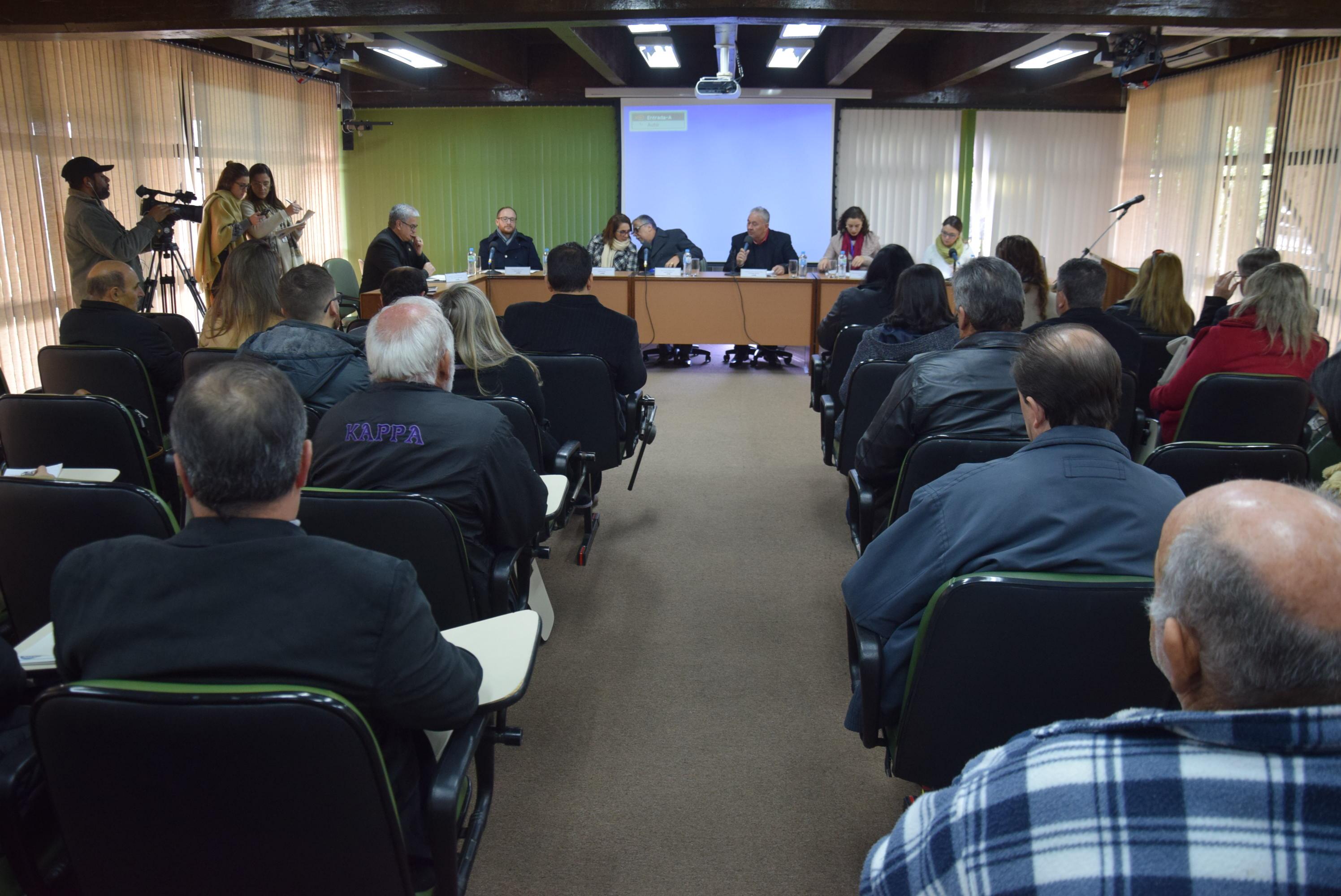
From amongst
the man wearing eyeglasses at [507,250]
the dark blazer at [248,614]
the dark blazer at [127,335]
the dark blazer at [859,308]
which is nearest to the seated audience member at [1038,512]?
the dark blazer at [248,614]

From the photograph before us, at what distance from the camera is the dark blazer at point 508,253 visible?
26.7 feet

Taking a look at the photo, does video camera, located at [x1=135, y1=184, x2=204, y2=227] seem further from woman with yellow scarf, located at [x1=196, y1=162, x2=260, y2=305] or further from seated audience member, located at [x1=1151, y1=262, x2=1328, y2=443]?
seated audience member, located at [x1=1151, y1=262, x2=1328, y2=443]

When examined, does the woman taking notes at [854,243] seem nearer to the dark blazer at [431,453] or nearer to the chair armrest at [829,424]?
the chair armrest at [829,424]

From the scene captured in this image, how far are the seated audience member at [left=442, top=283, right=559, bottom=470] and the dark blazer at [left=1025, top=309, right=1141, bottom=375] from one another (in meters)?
1.91

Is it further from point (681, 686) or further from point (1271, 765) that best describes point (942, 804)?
point (681, 686)

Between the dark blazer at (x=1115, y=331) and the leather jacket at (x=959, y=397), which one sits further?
the dark blazer at (x=1115, y=331)

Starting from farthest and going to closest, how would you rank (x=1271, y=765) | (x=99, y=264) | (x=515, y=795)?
(x=99, y=264)
(x=515, y=795)
(x=1271, y=765)

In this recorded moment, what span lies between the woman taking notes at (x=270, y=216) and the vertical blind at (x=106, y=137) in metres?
0.82

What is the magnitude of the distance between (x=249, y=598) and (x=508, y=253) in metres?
7.32

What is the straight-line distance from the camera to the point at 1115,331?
3572mm

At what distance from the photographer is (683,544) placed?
3.87 metres

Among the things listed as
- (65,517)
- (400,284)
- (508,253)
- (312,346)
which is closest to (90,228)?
(400,284)

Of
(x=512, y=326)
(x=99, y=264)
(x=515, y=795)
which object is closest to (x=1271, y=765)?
(x=515, y=795)

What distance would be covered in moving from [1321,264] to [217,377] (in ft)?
23.9
